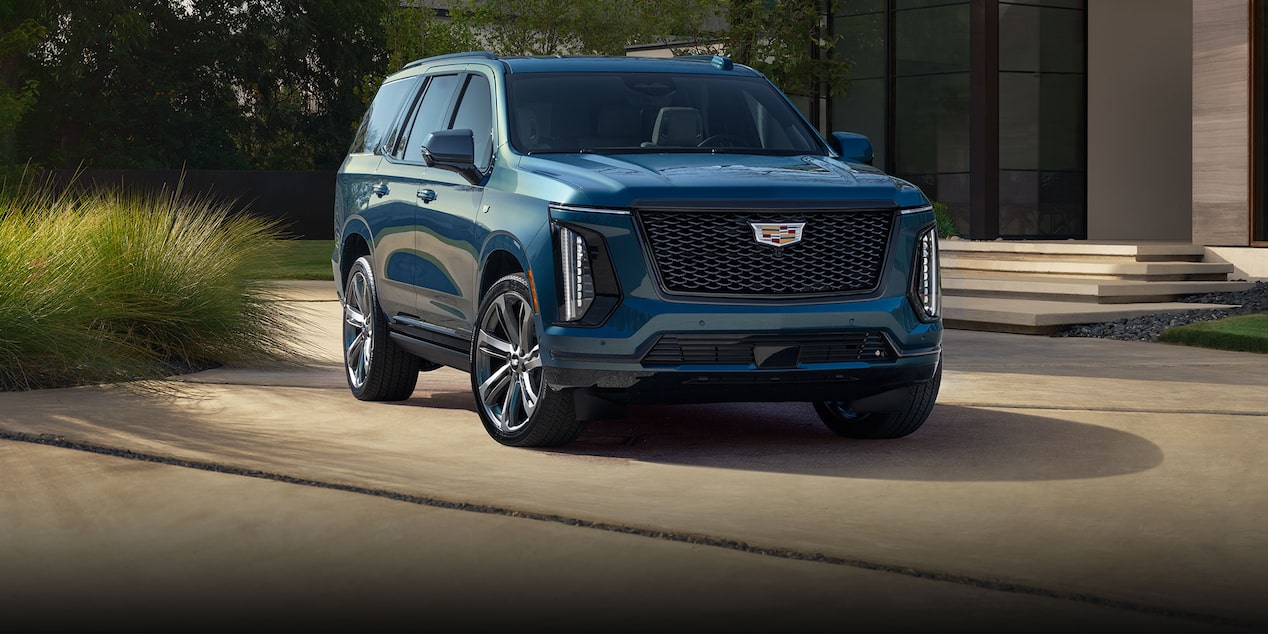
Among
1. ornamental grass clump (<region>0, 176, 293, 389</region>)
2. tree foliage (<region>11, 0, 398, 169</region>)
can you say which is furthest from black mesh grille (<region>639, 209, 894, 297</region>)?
tree foliage (<region>11, 0, 398, 169</region>)

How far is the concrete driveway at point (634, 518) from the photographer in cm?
561

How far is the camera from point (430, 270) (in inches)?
390

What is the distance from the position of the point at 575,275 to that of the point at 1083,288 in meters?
11.9

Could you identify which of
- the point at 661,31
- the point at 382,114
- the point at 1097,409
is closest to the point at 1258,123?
the point at 1097,409

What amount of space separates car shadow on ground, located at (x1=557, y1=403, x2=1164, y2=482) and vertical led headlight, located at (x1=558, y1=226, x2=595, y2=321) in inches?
32.6

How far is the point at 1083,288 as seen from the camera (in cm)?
1895

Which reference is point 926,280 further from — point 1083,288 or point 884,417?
point 1083,288

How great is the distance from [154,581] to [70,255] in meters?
6.67

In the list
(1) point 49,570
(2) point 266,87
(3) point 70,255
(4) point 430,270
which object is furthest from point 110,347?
(2) point 266,87

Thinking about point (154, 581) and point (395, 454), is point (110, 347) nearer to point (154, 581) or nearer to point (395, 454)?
point (395, 454)

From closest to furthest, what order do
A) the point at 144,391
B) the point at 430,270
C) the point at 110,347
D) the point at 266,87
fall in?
the point at 430,270, the point at 144,391, the point at 110,347, the point at 266,87

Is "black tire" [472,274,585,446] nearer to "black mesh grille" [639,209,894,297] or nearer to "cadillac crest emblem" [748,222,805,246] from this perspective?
"black mesh grille" [639,209,894,297]

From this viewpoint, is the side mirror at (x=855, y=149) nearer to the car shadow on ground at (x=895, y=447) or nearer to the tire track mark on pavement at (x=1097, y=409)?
the car shadow on ground at (x=895, y=447)

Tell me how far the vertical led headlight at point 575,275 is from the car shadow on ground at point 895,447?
0.83 metres
